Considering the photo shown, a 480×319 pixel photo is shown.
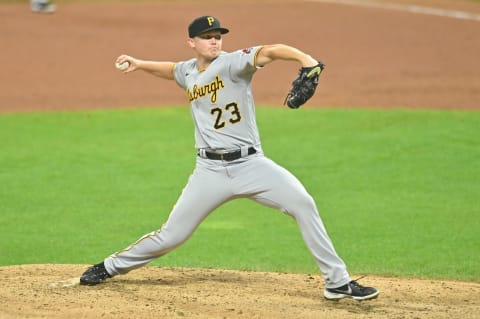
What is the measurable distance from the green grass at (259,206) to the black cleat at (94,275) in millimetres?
1422

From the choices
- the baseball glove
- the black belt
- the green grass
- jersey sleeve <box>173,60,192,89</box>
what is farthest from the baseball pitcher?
the green grass

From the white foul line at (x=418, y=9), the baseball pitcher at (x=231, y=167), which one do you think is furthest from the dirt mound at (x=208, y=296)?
the white foul line at (x=418, y=9)

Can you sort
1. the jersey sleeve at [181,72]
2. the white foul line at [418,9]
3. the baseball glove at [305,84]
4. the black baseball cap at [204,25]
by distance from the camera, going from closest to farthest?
the baseball glove at [305,84] < the black baseball cap at [204,25] < the jersey sleeve at [181,72] < the white foul line at [418,9]

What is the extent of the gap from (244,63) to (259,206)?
170 inches

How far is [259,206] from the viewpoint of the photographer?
10.9 meters

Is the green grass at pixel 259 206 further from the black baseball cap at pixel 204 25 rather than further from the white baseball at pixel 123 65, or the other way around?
the black baseball cap at pixel 204 25

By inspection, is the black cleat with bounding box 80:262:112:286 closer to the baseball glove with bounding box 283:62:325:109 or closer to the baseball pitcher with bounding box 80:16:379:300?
the baseball pitcher with bounding box 80:16:379:300

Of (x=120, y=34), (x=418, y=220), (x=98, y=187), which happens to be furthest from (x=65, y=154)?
(x=120, y=34)

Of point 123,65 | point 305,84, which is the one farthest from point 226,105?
point 123,65

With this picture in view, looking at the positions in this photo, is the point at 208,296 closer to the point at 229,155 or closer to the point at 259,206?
the point at 229,155

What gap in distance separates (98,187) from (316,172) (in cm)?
263

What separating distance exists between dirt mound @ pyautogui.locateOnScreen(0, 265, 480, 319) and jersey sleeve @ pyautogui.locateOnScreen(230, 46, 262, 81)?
160 centimetres

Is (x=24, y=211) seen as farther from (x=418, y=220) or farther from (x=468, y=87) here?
(x=468, y=87)

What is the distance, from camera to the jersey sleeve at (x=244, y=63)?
21.9ft
